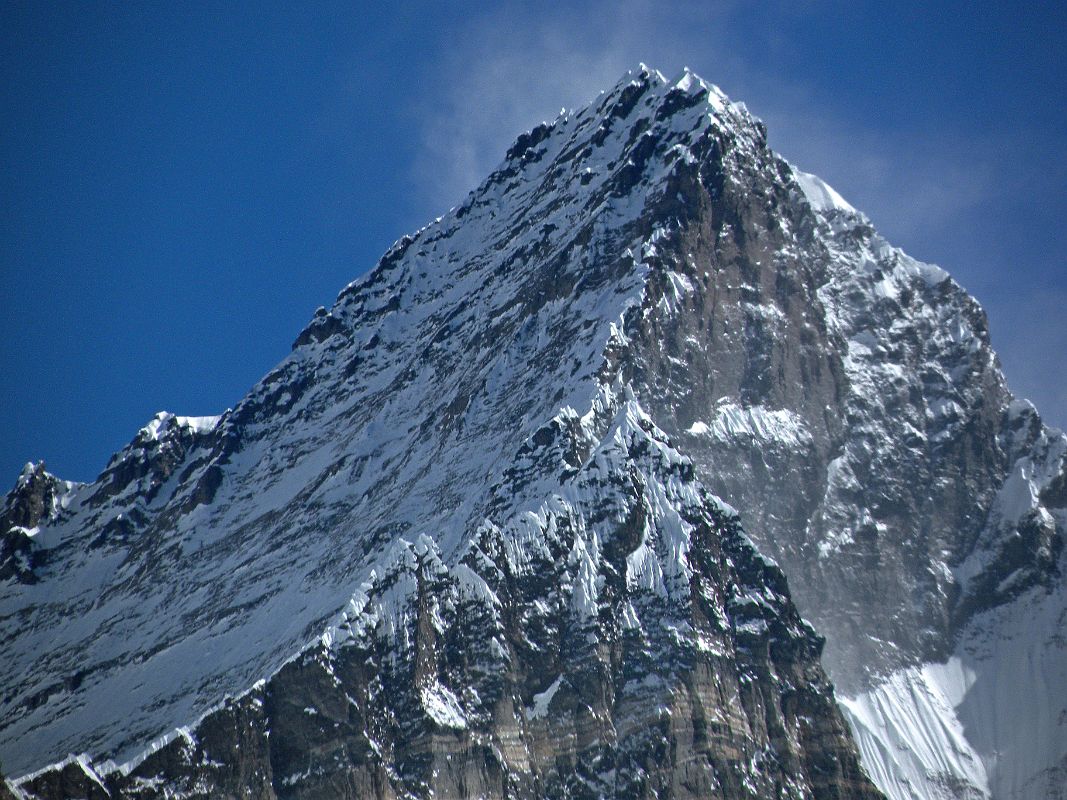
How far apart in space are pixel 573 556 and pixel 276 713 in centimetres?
2260

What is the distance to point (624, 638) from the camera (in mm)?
164750

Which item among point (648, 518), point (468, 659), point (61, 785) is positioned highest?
point (648, 518)

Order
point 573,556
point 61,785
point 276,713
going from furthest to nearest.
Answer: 1. point 573,556
2. point 276,713
3. point 61,785

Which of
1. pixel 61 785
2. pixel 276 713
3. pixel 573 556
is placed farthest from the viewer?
pixel 573 556

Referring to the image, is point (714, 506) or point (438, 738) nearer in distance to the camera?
point (438, 738)

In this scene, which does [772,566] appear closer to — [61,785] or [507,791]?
[507,791]

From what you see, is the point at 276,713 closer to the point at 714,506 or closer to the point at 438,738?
the point at 438,738

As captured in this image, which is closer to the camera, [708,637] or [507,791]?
[507,791]

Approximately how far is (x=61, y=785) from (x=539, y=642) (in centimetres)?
3191

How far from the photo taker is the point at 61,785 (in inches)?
5802

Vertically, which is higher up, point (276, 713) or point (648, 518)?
point (648, 518)

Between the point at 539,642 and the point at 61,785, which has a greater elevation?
the point at 539,642

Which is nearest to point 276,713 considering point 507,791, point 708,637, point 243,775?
point 243,775

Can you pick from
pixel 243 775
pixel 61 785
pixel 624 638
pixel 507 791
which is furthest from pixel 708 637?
pixel 61 785
